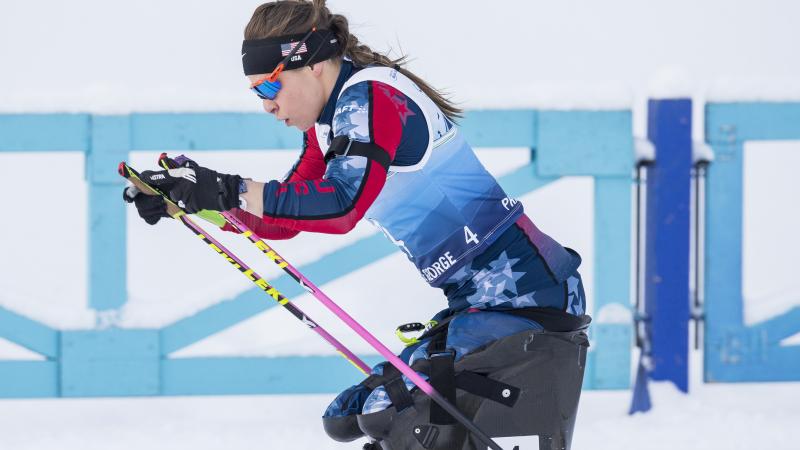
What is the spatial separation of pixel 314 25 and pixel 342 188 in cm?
52

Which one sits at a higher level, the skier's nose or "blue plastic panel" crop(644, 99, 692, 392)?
the skier's nose

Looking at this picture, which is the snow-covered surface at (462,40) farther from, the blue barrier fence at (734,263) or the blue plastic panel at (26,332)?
the blue plastic panel at (26,332)

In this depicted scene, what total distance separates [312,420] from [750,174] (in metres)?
8.02

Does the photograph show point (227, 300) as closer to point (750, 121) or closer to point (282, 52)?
point (282, 52)

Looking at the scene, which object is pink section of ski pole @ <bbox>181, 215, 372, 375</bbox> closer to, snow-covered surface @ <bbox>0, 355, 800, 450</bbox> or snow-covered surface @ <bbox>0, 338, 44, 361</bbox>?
snow-covered surface @ <bbox>0, 355, 800, 450</bbox>

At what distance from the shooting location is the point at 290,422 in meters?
4.35

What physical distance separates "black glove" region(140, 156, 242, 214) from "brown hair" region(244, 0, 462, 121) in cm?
43

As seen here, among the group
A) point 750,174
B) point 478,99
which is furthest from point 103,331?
point 750,174

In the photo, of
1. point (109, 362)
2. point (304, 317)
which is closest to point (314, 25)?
point (304, 317)

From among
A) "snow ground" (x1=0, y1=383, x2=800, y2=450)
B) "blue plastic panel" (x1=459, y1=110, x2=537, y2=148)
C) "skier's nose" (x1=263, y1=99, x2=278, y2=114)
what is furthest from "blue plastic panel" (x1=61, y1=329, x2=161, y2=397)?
"skier's nose" (x1=263, y1=99, x2=278, y2=114)

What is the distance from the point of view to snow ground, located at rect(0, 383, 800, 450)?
4.01 m

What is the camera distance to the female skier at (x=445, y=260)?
243 cm

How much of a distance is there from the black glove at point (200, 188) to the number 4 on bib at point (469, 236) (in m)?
0.57

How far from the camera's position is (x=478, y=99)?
456 cm
